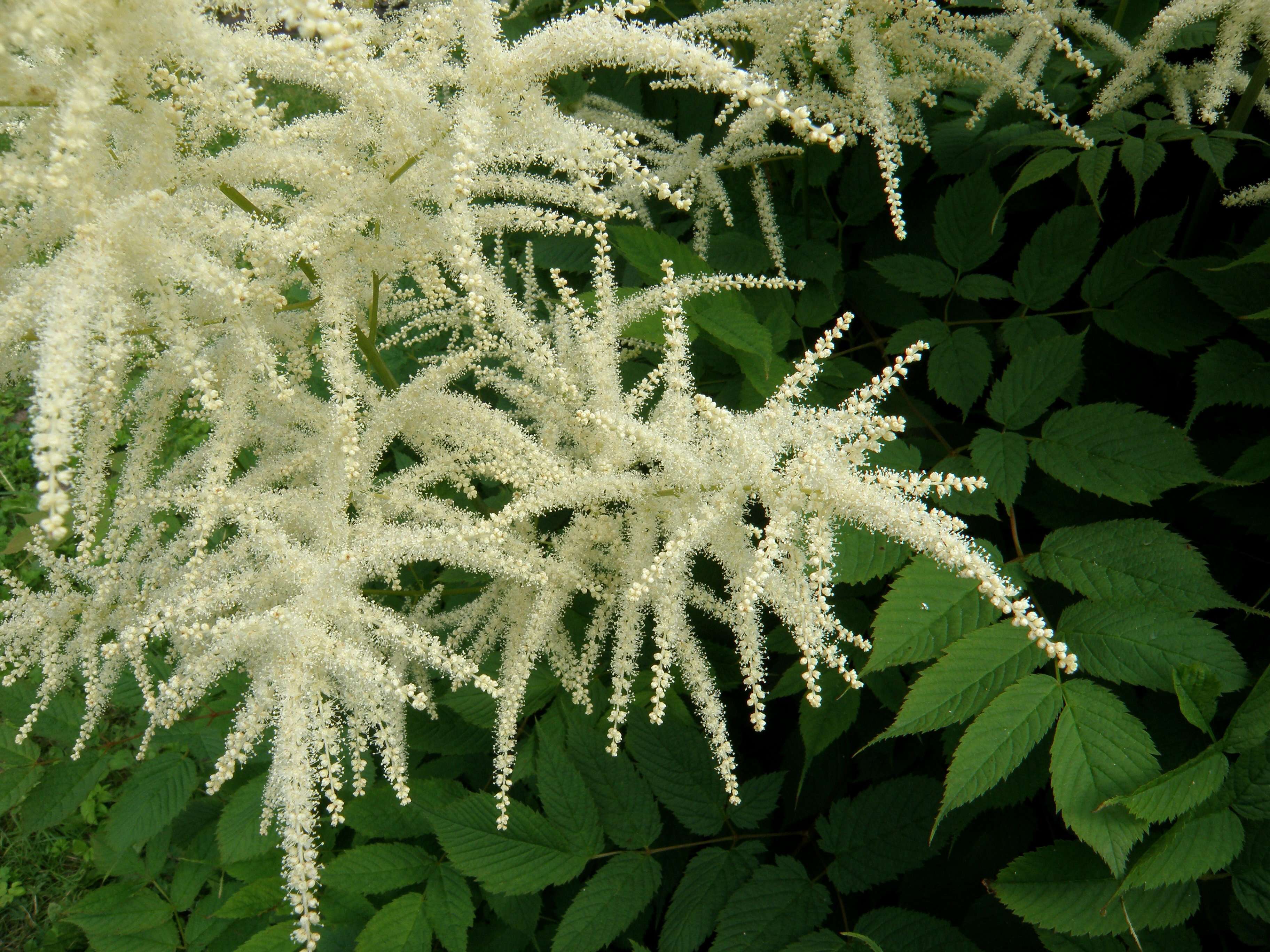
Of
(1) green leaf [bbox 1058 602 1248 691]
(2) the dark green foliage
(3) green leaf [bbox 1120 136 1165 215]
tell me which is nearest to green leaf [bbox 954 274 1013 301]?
(2) the dark green foliage

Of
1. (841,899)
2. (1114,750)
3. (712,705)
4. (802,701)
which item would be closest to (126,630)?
(712,705)

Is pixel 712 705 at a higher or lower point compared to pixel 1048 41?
lower

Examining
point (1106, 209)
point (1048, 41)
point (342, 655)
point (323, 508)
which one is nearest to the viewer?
point (342, 655)

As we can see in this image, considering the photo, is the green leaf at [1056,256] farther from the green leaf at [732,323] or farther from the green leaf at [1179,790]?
the green leaf at [1179,790]

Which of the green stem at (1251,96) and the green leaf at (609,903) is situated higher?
the green stem at (1251,96)

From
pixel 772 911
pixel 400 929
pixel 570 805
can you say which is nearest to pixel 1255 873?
pixel 772 911

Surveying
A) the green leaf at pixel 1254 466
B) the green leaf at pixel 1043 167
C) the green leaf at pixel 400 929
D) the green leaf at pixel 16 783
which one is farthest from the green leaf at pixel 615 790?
the green leaf at pixel 1043 167

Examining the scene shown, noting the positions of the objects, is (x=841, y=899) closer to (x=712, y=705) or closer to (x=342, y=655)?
(x=712, y=705)
